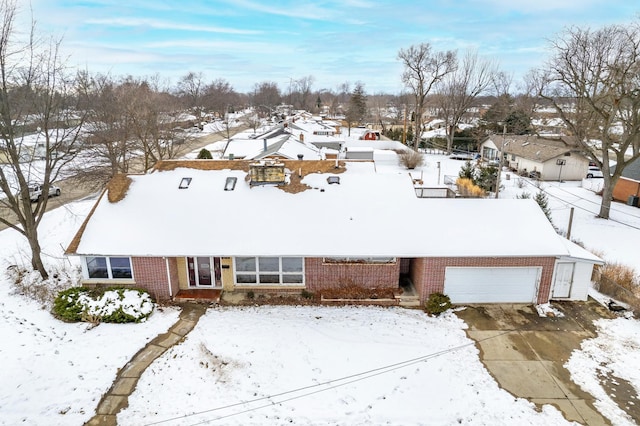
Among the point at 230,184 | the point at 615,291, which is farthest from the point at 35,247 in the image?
the point at 615,291

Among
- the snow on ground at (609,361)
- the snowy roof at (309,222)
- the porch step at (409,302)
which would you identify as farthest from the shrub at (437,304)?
the snow on ground at (609,361)

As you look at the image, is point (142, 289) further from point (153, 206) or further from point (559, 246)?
point (559, 246)

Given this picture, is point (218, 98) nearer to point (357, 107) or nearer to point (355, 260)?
point (357, 107)

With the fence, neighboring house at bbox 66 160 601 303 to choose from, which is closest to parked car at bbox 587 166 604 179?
the fence

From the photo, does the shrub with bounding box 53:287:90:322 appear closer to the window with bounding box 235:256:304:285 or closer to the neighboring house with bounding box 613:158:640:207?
the window with bounding box 235:256:304:285

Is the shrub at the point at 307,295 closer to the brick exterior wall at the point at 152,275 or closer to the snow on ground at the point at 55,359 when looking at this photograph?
the snow on ground at the point at 55,359
